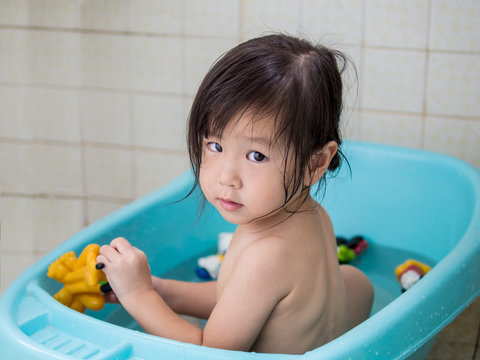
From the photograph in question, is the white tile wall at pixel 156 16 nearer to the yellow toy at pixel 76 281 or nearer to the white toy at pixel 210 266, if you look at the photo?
the white toy at pixel 210 266

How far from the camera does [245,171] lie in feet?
3.12

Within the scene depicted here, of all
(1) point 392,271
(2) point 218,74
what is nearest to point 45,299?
(2) point 218,74

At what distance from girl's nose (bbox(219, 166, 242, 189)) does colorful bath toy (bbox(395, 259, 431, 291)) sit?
2.03ft

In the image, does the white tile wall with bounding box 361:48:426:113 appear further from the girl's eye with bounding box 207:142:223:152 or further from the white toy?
the girl's eye with bounding box 207:142:223:152

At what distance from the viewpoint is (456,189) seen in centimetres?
153

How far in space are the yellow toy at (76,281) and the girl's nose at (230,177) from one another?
24 centimetres

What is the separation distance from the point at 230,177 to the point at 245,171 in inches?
0.9

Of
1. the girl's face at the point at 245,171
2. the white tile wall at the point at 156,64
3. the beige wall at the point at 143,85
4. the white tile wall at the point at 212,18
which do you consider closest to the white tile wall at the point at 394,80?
the beige wall at the point at 143,85

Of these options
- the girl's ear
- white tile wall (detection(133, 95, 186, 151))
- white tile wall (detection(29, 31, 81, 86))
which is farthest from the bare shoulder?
white tile wall (detection(29, 31, 81, 86))

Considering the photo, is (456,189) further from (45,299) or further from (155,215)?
(45,299)

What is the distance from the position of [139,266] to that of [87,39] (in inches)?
39.4

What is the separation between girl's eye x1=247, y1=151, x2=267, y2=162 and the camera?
3.11 feet

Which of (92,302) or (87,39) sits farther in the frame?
(87,39)

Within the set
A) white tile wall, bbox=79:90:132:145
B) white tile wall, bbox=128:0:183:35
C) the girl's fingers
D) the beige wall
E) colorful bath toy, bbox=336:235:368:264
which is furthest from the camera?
white tile wall, bbox=79:90:132:145
